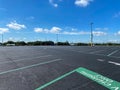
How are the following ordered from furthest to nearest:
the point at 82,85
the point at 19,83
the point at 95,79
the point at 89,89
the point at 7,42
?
the point at 7,42
the point at 95,79
the point at 19,83
the point at 82,85
the point at 89,89

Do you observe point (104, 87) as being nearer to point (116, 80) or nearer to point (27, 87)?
point (116, 80)

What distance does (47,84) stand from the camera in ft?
16.7

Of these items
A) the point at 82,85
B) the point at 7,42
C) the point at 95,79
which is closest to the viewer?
the point at 82,85

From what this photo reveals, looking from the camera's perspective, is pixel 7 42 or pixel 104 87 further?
pixel 7 42

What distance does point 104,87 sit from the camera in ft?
15.5

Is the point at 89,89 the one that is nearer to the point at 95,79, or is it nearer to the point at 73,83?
the point at 73,83

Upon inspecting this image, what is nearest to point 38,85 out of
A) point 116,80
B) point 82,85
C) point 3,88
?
point 3,88

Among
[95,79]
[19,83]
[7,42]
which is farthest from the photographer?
[7,42]

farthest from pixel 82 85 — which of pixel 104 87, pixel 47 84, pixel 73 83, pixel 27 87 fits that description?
pixel 27 87

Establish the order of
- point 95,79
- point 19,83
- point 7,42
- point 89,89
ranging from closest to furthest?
point 89,89 → point 19,83 → point 95,79 → point 7,42

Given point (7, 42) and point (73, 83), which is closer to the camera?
point (73, 83)

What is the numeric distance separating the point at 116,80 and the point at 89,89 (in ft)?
4.62

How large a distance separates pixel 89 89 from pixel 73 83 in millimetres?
750

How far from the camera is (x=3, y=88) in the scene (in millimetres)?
4746
